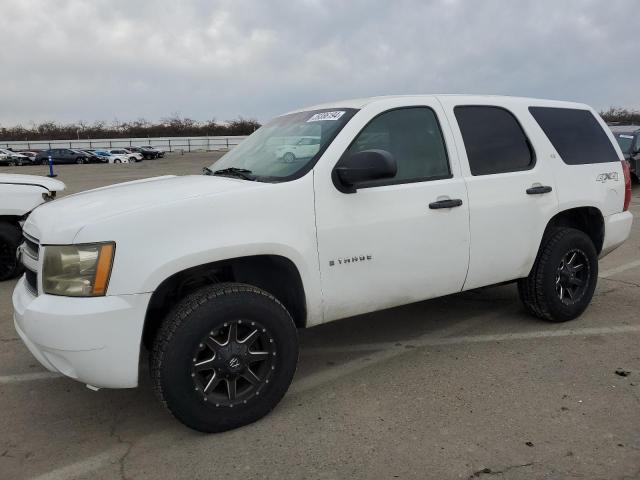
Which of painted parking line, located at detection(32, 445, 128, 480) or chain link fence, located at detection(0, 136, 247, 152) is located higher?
chain link fence, located at detection(0, 136, 247, 152)

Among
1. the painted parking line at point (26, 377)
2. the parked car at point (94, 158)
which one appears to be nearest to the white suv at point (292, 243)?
the painted parking line at point (26, 377)

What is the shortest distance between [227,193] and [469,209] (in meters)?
1.70

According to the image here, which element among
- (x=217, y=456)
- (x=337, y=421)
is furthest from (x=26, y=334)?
(x=337, y=421)

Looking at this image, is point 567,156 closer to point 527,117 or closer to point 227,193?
point 527,117

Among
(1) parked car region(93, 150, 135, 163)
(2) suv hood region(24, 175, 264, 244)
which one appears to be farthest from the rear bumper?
(1) parked car region(93, 150, 135, 163)

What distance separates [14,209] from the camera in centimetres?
633

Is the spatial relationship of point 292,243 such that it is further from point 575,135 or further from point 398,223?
point 575,135

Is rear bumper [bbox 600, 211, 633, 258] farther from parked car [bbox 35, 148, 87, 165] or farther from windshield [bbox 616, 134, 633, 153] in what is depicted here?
parked car [bbox 35, 148, 87, 165]

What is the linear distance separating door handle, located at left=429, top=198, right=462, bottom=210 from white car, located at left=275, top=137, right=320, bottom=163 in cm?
84

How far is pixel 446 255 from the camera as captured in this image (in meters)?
3.64

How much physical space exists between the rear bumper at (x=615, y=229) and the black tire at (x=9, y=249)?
6149 millimetres

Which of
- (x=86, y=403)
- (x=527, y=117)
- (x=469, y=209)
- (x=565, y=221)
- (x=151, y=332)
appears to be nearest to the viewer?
(x=151, y=332)

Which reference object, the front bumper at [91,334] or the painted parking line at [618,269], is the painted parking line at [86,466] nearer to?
the front bumper at [91,334]

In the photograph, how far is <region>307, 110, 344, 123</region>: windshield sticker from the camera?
3555 millimetres
